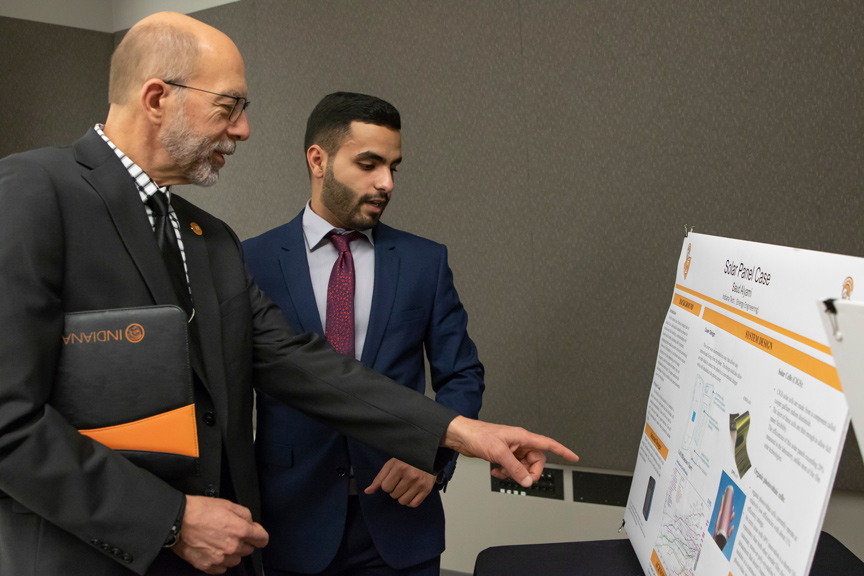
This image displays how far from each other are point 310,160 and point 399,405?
0.71 metres

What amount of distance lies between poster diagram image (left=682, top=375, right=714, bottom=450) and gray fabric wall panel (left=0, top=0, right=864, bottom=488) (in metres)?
1.12

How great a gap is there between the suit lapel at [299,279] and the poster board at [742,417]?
0.75 m

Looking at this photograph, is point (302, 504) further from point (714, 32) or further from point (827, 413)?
point (714, 32)

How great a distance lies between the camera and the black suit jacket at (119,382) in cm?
82

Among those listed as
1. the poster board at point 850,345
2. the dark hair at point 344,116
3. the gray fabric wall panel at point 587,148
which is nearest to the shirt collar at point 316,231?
the dark hair at point 344,116

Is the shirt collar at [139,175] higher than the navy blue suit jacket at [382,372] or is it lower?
higher

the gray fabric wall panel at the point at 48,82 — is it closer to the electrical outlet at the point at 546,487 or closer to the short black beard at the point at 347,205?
the short black beard at the point at 347,205

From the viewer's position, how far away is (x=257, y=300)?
4.31 feet

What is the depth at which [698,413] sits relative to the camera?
3.16 feet

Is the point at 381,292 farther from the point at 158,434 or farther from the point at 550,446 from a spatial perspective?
the point at 158,434

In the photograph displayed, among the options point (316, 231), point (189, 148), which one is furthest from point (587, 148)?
point (189, 148)

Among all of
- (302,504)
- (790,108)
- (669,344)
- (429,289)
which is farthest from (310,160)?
(790,108)

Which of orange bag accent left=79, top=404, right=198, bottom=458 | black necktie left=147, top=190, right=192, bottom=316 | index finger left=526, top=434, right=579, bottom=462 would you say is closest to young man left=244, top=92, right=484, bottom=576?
index finger left=526, top=434, right=579, bottom=462

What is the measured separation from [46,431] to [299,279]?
0.69m
